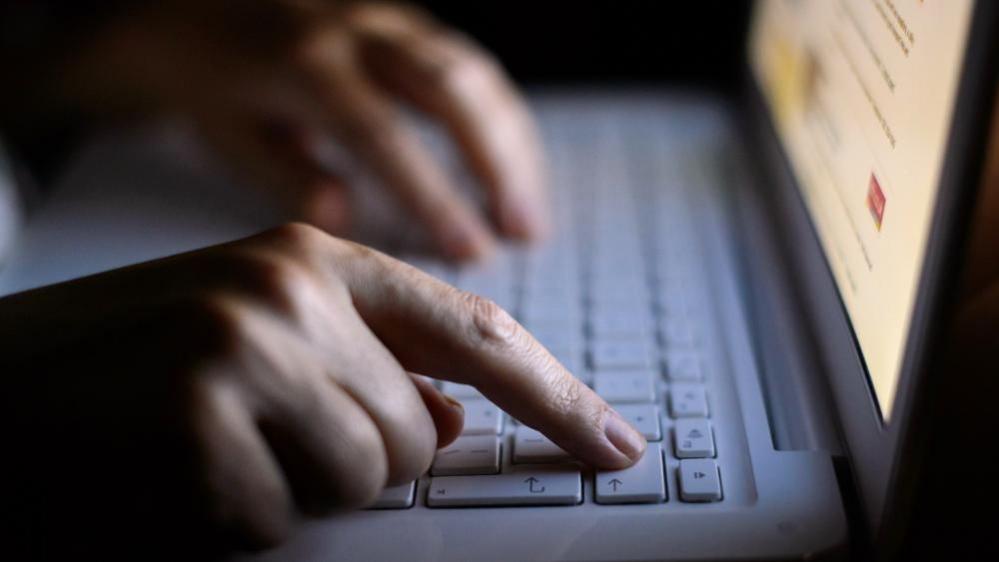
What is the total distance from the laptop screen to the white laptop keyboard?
9cm

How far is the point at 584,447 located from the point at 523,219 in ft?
0.97

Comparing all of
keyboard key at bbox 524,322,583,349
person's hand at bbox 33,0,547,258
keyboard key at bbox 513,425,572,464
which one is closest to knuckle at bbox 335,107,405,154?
person's hand at bbox 33,0,547,258

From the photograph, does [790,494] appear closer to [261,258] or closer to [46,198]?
[261,258]

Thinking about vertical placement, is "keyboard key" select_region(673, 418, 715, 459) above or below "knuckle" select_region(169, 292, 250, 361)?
below

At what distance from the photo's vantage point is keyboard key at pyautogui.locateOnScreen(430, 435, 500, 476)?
437mm

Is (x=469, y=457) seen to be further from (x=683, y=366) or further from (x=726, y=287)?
(x=726, y=287)

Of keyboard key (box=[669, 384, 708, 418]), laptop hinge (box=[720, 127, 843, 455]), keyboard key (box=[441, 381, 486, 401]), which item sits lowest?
laptop hinge (box=[720, 127, 843, 455])

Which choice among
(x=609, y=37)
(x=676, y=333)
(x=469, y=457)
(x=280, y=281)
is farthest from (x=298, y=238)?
(x=609, y=37)

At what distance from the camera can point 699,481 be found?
423 millimetres

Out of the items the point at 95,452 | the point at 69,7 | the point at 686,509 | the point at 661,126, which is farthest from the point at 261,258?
the point at 69,7

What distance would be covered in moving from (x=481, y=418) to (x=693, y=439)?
110 mm

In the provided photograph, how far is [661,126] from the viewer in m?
0.86

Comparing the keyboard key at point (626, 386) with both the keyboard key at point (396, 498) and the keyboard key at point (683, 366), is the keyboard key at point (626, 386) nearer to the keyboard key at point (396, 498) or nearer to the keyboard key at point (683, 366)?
the keyboard key at point (683, 366)

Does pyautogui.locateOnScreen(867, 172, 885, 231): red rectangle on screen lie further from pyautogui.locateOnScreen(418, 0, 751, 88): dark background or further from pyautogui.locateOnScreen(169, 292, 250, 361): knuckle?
pyautogui.locateOnScreen(418, 0, 751, 88): dark background
